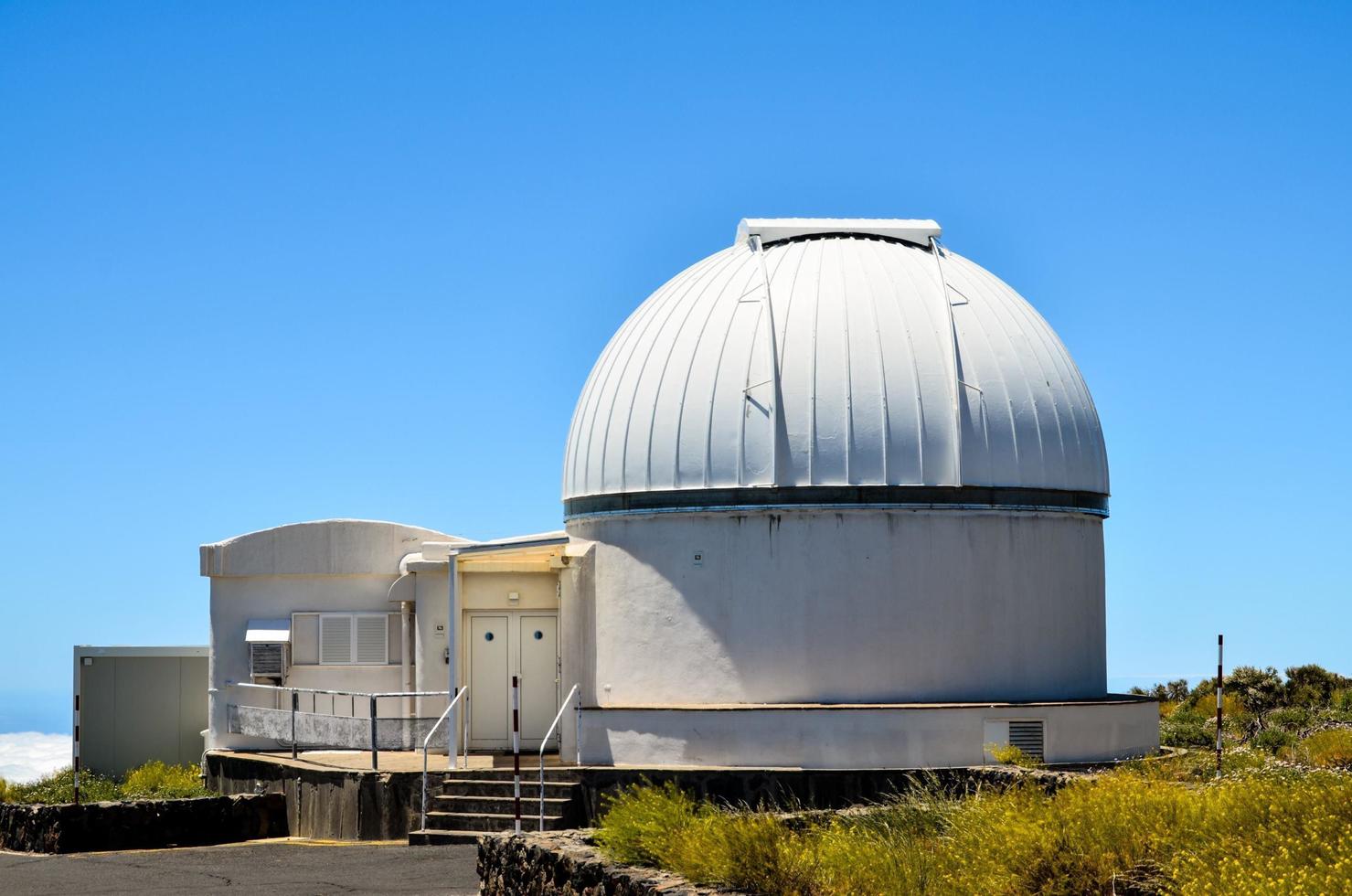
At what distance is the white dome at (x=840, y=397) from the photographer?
18.3 metres

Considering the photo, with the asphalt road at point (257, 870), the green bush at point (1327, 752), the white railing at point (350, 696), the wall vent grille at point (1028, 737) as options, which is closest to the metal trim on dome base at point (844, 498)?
the wall vent grille at point (1028, 737)

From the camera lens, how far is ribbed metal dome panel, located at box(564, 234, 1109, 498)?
18297 mm

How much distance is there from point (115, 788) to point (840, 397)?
9158 mm

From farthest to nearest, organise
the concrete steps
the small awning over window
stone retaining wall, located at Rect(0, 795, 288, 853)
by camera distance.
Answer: the small awning over window
the concrete steps
stone retaining wall, located at Rect(0, 795, 288, 853)

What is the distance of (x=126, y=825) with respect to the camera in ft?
54.6

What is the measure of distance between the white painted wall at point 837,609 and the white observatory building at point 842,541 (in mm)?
22

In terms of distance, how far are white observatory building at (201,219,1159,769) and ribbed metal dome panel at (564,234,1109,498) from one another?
0.11 feet

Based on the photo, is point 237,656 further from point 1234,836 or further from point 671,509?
point 1234,836

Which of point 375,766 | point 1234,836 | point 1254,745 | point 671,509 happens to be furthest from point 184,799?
Result: point 1254,745

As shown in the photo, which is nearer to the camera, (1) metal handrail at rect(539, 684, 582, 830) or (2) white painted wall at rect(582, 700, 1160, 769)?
(1) metal handrail at rect(539, 684, 582, 830)

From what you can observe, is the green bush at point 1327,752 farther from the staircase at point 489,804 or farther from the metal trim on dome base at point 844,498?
the staircase at point 489,804

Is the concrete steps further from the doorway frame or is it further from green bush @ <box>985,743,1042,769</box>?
green bush @ <box>985,743,1042,769</box>

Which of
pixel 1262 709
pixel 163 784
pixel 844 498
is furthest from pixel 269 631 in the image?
pixel 1262 709

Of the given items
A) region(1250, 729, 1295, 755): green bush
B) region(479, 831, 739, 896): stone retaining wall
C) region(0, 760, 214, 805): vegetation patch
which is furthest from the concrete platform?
region(1250, 729, 1295, 755): green bush
